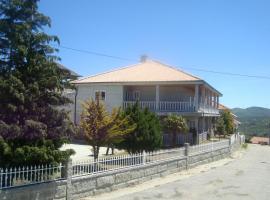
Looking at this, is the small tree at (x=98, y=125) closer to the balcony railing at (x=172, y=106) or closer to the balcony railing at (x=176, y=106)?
the balcony railing at (x=172, y=106)

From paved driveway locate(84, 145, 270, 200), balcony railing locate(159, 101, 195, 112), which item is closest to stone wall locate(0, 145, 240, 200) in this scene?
paved driveway locate(84, 145, 270, 200)

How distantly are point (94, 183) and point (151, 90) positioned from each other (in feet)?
73.2

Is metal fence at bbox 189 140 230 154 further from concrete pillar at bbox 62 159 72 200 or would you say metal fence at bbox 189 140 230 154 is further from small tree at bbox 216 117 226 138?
small tree at bbox 216 117 226 138

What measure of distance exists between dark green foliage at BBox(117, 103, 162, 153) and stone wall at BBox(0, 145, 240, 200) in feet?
4.63

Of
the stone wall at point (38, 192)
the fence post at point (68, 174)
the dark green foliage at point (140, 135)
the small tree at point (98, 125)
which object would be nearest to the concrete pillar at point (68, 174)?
the fence post at point (68, 174)

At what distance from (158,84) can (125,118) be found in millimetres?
13766

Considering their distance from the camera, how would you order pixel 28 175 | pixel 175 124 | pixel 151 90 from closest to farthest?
pixel 28 175 → pixel 175 124 → pixel 151 90

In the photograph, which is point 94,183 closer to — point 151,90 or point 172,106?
point 172,106

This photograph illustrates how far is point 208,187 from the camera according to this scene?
57.1 feet

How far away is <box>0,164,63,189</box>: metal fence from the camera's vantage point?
11375 mm

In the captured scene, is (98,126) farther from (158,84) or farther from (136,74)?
(136,74)

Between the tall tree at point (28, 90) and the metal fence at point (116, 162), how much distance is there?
95 centimetres

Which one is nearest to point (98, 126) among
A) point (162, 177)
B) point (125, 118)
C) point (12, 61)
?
point (125, 118)

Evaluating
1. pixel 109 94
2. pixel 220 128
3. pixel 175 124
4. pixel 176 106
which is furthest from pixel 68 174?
pixel 220 128
